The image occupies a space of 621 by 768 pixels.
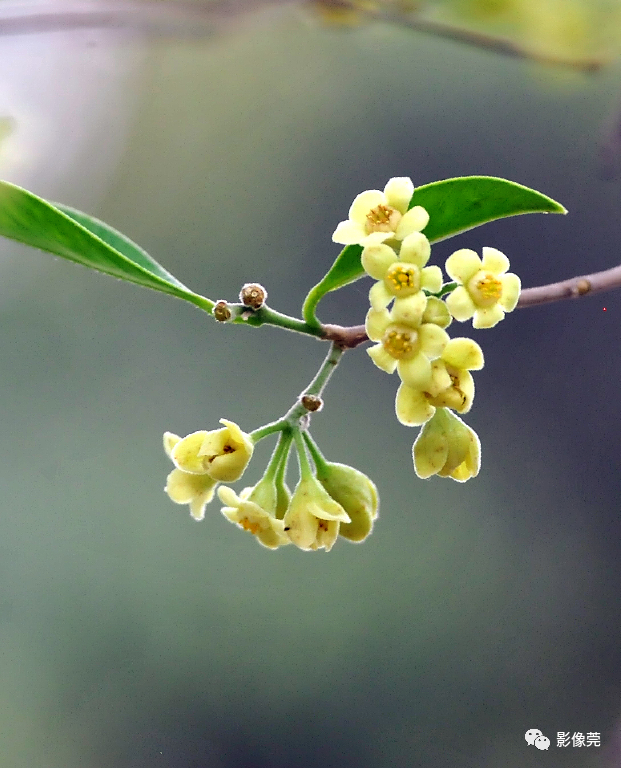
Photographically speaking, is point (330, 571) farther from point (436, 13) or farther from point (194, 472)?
point (194, 472)

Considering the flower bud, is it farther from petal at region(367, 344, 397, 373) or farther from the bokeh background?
the bokeh background

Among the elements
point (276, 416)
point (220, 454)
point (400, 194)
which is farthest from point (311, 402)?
point (276, 416)

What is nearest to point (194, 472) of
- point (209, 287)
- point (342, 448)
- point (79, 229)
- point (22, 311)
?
point (79, 229)

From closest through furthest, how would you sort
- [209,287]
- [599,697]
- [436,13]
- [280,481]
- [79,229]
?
[79,229]
[280,481]
[436,13]
[599,697]
[209,287]

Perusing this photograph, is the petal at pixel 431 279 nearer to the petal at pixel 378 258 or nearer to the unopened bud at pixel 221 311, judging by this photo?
the petal at pixel 378 258

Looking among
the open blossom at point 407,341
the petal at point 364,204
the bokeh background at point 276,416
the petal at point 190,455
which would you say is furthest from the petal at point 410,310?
the bokeh background at point 276,416
